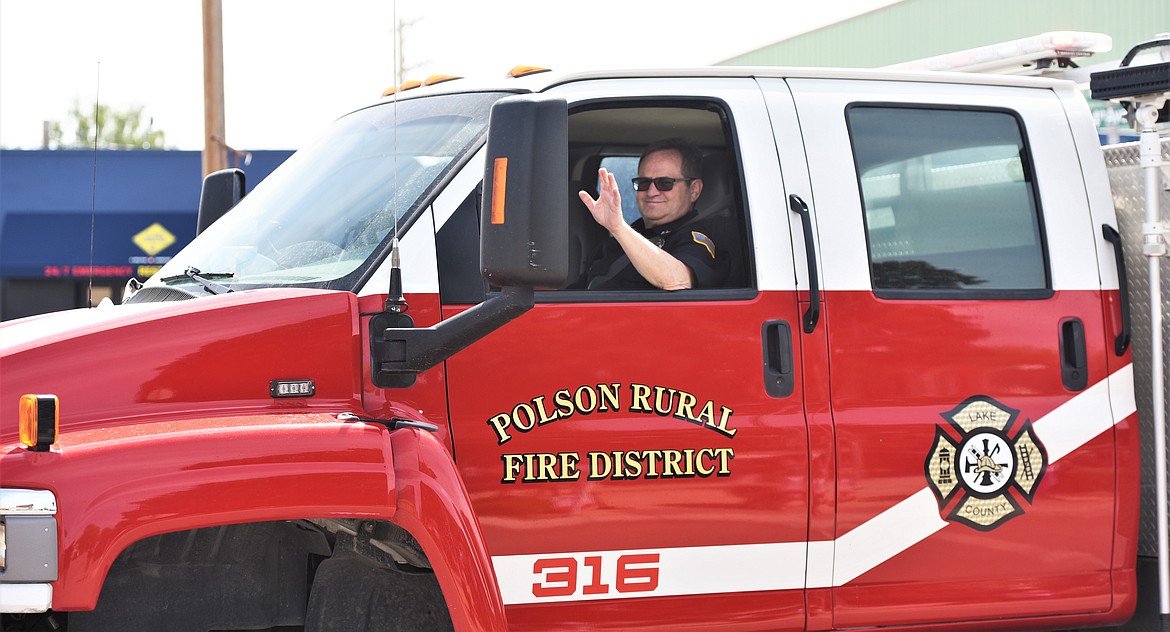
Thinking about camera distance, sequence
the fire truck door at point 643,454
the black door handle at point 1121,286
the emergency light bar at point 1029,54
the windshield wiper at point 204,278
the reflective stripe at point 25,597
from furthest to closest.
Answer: the emergency light bar at point 1029,54 → the black door handle at point 1121,286 → the windshield wiper at point 204,278 → the fire truck door at point 643,454 → the reflective stripe at point 25,597

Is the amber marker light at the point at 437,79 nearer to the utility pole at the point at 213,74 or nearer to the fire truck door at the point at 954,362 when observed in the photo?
the fire truck door at the point at 954,362

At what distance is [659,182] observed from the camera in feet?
12.8

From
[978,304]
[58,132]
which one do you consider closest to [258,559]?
[978,304]

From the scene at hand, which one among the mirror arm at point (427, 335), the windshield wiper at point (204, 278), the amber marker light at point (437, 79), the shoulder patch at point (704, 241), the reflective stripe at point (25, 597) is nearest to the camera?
the reflective stripe at point (25, 597)

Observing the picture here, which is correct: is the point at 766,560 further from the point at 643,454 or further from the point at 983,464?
the point at 983,464

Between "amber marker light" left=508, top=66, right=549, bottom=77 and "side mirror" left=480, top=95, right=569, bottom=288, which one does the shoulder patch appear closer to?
"amber marker light" left=508, top=66, right=549, bottom=77

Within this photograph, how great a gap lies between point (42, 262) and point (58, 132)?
27.6m

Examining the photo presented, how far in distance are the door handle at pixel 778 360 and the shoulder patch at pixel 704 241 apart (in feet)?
1.02

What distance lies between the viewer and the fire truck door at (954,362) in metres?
3.53

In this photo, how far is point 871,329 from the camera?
356 cm

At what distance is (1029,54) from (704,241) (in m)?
1.66

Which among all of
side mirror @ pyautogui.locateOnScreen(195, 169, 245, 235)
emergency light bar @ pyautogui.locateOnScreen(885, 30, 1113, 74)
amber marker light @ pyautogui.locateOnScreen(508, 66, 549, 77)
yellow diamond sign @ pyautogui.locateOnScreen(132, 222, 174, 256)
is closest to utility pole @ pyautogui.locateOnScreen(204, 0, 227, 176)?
yellow diamond sign @ pyautogui.locateOnScreen(132, 222, 174, 256)

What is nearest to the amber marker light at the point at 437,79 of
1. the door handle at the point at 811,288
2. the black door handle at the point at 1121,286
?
the door handle at the point at 811,288

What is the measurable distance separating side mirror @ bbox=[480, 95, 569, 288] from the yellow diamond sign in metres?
17.6
